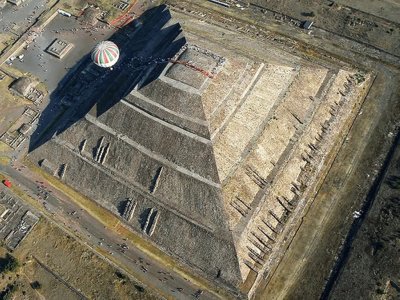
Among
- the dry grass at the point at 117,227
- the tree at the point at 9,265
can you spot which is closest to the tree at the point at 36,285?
the tree at the point at 9,265

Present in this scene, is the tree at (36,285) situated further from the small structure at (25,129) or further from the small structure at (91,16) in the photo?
the small structure at (91,16)

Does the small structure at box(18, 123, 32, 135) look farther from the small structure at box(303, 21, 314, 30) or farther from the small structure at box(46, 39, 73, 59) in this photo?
the small structure at box(303, 21, 314, 30)

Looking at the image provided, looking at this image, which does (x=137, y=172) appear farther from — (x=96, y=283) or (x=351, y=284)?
(x=351, y=284)

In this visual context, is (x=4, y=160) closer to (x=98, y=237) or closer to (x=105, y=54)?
(x=98, y=237)

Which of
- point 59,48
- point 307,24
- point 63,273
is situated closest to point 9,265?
point 63,273

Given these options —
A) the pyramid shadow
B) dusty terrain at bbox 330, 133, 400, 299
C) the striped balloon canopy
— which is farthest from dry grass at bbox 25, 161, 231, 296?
the striped balloon canopy

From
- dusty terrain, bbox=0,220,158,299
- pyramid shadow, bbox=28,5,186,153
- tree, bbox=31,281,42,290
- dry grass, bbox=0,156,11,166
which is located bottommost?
tree, bbox=31,281,42,290
